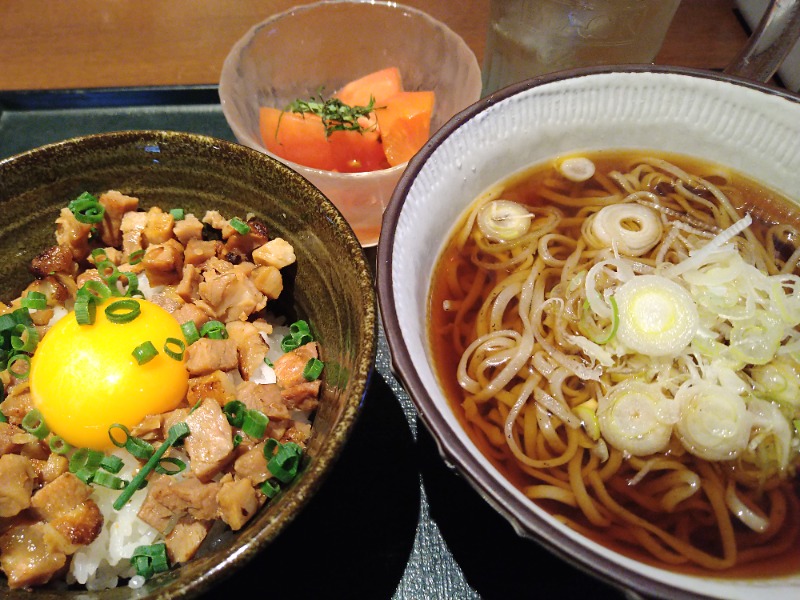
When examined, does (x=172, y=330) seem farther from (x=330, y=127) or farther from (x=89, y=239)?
(x=330, y=127)

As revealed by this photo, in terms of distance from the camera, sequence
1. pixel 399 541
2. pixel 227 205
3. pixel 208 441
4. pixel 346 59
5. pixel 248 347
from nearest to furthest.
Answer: pixel 208 441 < pixel 399 541 < pixel 248 347 < pixel 227 205 < pixel 346 59

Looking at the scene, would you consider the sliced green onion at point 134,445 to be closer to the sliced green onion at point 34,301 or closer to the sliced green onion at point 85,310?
the sliced green onion at point 85,310

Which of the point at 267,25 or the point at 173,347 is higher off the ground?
the point at 267,25

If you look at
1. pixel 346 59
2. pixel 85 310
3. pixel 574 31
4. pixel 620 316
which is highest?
pixel 574 31

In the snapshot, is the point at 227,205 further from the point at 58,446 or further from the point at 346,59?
the point at 346,59

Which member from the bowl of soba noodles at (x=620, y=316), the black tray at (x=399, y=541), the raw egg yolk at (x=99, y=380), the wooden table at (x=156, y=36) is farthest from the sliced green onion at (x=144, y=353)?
the wooden table at (x=156, y=36)

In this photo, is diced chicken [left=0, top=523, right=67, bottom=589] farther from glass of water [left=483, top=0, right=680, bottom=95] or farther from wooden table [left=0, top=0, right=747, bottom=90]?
glass of water [left=483, top=0, right=680, bottom=95]

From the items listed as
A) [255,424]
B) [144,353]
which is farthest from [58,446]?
[255,424]
